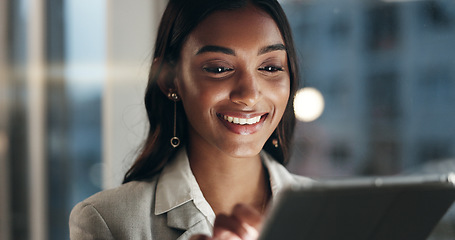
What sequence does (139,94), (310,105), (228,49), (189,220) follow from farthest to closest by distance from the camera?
(139,94)
(310,105)
(189,220)
(228,49)

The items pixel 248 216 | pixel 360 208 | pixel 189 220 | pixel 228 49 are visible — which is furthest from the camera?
pixel 189 220

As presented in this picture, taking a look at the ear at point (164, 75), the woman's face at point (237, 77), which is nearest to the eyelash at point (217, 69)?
the woman's face at point (237, 77)

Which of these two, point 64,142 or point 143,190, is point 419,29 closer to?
Result: point 143,190

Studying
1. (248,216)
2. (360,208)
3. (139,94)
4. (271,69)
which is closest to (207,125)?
(271,69)

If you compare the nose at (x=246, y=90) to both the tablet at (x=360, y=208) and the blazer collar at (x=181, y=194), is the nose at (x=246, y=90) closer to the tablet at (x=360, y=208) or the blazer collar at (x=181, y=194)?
the blazer collar at (x=181, y=194)

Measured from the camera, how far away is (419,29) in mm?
1300

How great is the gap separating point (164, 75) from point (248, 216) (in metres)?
0.44

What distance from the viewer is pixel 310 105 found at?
139 cm

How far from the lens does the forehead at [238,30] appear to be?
0.96 meters

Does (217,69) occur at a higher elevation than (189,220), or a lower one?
higher

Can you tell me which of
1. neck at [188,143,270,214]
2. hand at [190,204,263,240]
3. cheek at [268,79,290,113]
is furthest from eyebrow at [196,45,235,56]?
hand at [190,204,263,240]

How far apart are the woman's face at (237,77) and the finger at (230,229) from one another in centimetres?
24

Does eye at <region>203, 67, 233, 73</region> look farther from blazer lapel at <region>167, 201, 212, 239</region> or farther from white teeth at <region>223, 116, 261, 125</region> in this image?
blazer lapel at <region>167, 201, 212, 239</region>

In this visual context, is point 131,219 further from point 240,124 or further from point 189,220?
point 240,124
